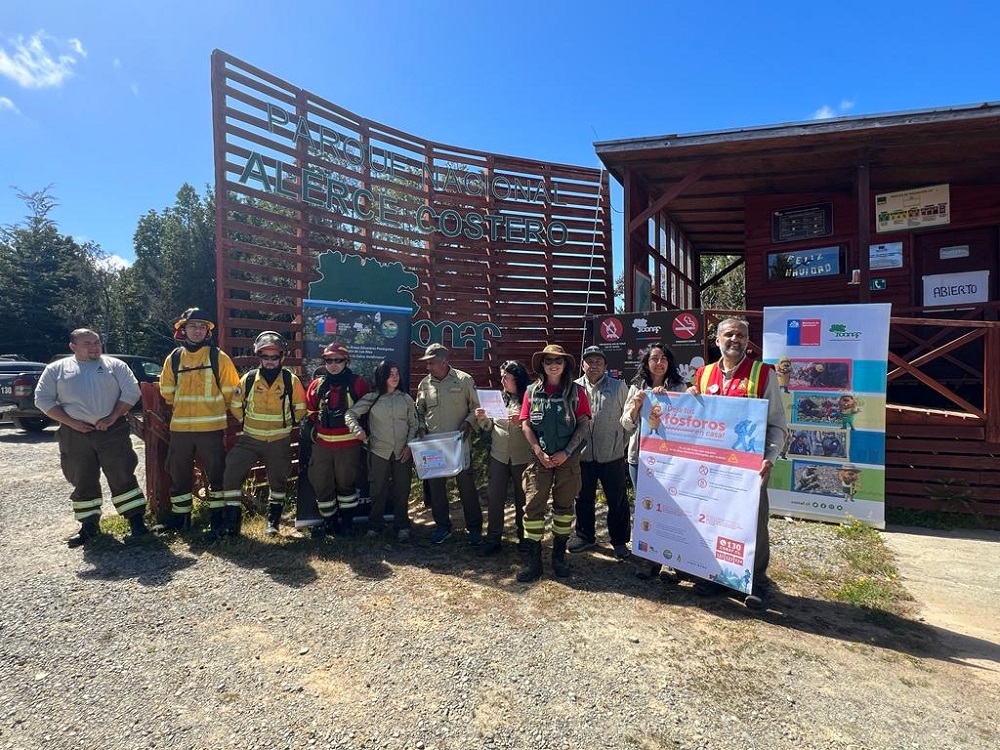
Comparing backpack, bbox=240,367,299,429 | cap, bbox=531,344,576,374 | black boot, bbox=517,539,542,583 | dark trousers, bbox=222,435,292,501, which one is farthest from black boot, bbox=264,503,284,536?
cap, bbox=531,344,576,374

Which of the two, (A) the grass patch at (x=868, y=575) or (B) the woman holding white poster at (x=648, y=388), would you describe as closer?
(A) the grass patch at (x=868, y=575)

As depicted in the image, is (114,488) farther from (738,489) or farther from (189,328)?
(738,489)

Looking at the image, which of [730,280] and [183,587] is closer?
[183,587]

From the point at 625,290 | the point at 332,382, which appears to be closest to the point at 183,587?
the point at 332,382

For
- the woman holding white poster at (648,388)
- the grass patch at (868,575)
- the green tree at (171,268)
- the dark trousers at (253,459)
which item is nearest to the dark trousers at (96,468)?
the dark trousers at (253,459)

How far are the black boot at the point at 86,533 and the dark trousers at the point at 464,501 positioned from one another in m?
3.15

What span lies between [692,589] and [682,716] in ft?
4.89

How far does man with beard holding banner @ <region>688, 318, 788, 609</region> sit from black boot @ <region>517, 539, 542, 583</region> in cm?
117

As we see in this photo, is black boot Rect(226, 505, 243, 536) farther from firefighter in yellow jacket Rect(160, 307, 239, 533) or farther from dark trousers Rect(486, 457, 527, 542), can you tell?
dark trousers Rect(486, 457, 527, 542)

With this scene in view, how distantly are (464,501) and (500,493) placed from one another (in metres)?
0.43

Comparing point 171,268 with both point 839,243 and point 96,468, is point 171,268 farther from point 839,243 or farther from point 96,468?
point 839,243

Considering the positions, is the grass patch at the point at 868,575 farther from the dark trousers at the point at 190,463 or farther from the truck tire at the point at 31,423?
the truck tire at the point at 31,423

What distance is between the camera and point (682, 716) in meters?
2.54

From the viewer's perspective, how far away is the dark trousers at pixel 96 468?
4879 millimetres
